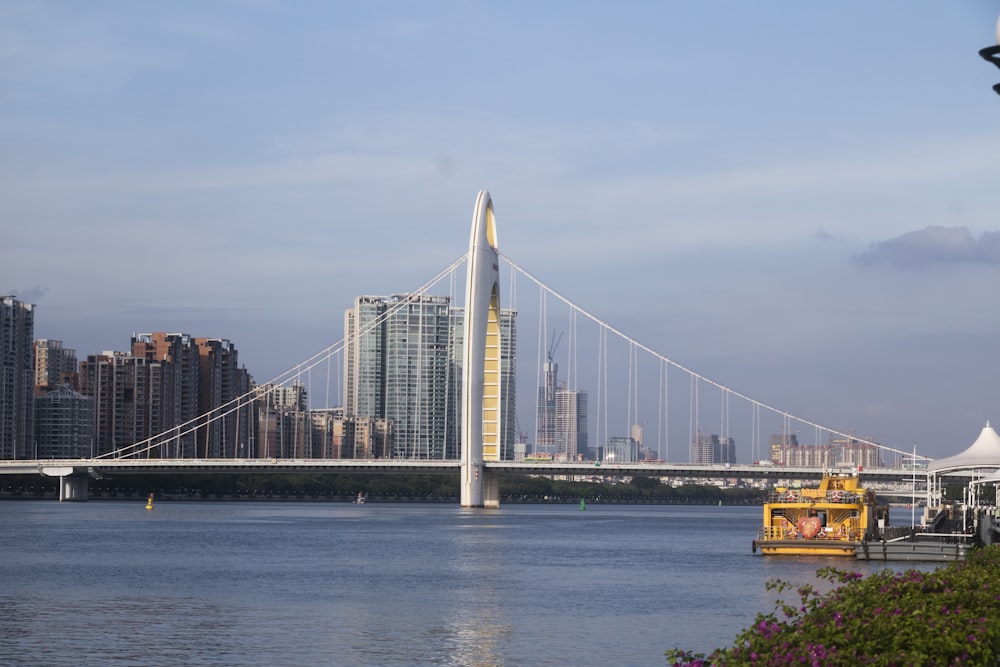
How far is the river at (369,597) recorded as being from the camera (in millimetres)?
26812

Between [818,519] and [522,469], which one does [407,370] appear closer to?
[522,469]

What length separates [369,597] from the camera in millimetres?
37844

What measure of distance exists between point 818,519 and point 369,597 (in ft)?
76.9

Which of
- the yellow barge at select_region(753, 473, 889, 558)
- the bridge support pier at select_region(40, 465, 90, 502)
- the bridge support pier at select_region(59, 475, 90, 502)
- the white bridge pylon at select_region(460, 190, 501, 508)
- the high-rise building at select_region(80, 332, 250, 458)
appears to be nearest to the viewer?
the yellow barge at select_region(753, 473, 889, 558)

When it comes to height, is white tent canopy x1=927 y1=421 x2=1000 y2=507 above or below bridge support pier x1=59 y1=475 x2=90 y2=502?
above

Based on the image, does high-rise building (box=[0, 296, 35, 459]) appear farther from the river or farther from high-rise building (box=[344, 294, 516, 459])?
the river

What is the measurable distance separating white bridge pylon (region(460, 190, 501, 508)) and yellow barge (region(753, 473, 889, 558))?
149 ft

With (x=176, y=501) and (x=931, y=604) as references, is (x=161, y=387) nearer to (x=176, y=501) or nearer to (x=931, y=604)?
(x=176, y=501)

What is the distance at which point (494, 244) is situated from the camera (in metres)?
110

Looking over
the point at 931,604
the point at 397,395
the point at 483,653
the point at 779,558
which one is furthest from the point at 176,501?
the point at 931,604

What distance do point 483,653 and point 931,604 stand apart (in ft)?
47.0

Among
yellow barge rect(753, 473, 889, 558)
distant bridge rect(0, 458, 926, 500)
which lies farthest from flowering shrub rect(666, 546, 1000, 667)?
distant bridge rect(0, 458, 926, 500)

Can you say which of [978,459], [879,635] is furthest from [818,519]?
[879,635]

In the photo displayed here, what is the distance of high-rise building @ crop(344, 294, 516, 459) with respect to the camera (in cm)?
18700
